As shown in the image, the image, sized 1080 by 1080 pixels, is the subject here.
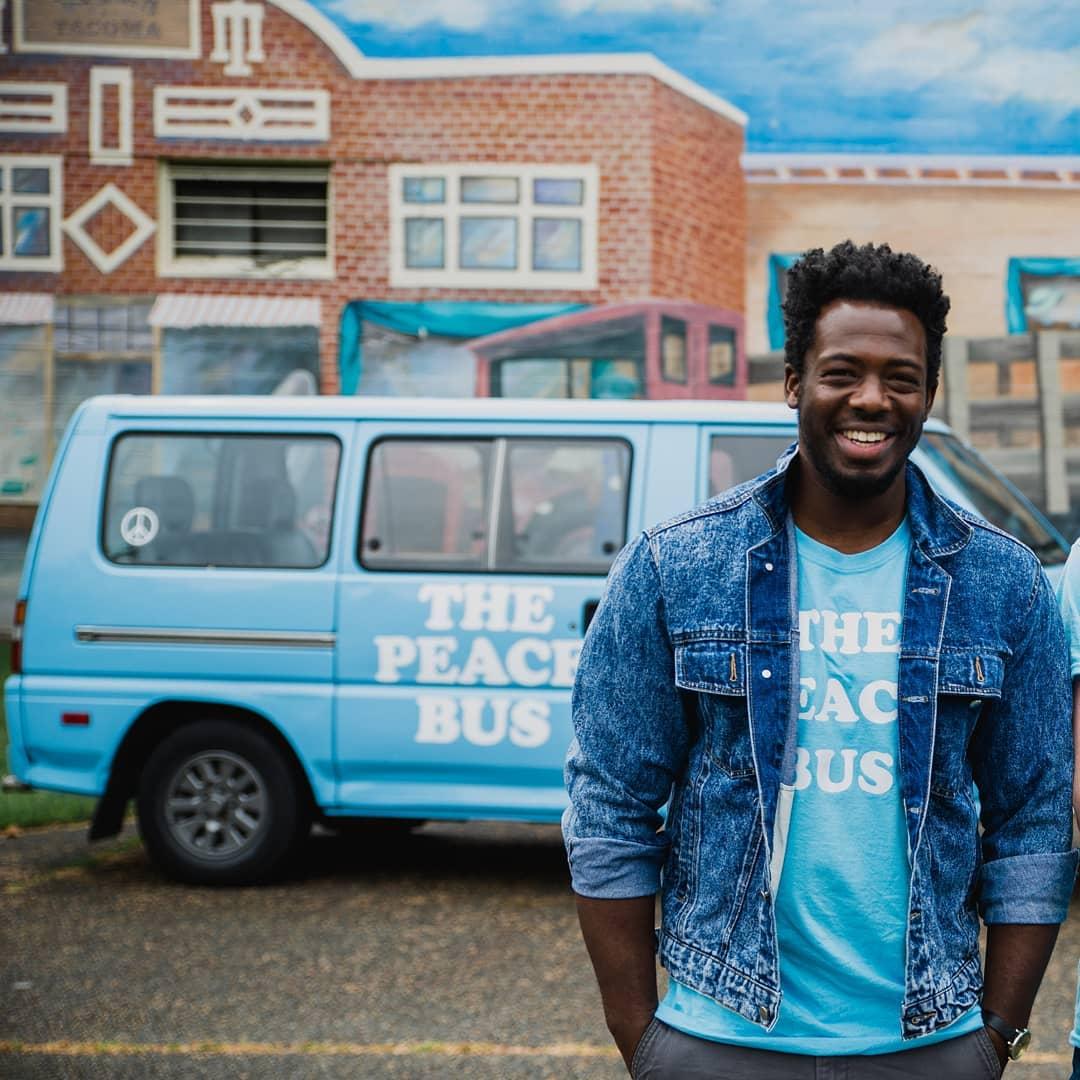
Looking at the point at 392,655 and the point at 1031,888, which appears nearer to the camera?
the point at 1031,888

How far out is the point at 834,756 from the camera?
2016 mm

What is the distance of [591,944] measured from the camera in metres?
2.09

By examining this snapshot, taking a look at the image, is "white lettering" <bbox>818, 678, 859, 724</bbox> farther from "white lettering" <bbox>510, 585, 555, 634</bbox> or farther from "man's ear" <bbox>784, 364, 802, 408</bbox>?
"white lettering" <bbox>510, 585, 555, 634</bbox>

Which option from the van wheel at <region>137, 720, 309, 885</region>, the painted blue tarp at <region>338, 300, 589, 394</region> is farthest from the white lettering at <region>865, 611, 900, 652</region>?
the painted blue tarp at <region>338, 300, 589, 394</region>

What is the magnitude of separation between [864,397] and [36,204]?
42.1ft

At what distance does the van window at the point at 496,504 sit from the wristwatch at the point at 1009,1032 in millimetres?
4403

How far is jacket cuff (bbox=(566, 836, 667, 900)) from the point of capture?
206cm

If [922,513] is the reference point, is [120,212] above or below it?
above

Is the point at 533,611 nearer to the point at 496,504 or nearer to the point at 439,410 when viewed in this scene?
the point at 496,504

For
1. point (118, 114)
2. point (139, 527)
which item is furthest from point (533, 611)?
point (118, 114)

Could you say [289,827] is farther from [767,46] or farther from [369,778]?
[767,46]

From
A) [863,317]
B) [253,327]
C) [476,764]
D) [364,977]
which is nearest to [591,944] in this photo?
[863,317]

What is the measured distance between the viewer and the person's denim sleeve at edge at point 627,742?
2.06 m

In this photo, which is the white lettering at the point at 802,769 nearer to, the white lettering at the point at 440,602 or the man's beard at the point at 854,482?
the man's beard at the point at 854,482
